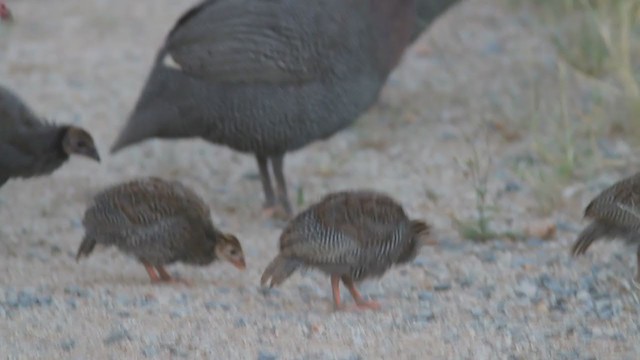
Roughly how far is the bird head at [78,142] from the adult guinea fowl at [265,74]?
14.6 inches

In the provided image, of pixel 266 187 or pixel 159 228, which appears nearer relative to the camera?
pixel 159 228

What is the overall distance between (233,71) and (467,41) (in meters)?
3.88

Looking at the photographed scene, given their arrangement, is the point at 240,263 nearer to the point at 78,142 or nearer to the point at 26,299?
the point at 26,299

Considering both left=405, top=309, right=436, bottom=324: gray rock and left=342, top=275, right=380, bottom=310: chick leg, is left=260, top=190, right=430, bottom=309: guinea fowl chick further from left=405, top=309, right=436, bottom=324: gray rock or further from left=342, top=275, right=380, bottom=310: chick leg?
left=405, top=309, right=436, bottom=324: gray rock

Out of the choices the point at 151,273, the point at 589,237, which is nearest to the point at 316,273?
the point at 151,273

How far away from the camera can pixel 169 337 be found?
620 centimetres

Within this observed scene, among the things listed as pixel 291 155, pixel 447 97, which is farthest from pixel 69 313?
pixel 447 97

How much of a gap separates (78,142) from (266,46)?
3.33ft

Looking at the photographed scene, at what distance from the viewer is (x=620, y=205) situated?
269 inches

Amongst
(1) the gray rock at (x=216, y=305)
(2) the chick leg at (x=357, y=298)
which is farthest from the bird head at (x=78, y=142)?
(2) the chick leg at (x=357, y=298)

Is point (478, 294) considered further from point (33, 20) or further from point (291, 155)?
point (33, 20)

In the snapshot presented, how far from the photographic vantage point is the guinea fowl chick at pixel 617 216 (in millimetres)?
6812

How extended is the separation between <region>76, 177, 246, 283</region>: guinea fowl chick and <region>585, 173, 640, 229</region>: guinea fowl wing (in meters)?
1.49

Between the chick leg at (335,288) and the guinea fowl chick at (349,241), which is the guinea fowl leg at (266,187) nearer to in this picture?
the guinea fowl chick at (349,241)
